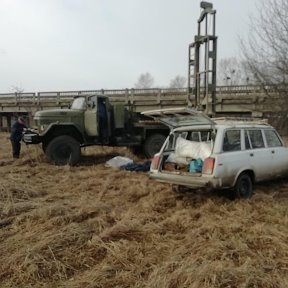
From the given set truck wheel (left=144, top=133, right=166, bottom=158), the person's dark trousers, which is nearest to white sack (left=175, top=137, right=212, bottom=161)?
truck wheel (left=144, top=133, right=166, bottom=158)

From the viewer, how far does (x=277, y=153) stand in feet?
28.3

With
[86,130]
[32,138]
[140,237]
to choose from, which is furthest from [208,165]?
[32,138]

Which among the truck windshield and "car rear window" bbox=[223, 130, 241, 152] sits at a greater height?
the truck windshield

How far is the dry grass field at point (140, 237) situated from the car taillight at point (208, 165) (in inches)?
24.1

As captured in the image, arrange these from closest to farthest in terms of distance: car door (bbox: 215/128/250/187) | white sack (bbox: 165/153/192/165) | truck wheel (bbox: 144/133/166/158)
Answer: car door (bbox: 215/128/250/187) → white sack (bbox: 165/153/192/165) → truck wheel (bbox: 144/133/166/158)

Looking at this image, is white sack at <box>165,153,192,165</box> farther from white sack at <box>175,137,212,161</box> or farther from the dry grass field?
the dry grass field

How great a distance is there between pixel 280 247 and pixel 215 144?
2.67 m

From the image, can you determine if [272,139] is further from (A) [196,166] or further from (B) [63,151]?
(B) [63,151]

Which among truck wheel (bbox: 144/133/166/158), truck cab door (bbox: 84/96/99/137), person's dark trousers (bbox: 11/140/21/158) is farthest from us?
truck wheel (bbox: 144/133/166/158)

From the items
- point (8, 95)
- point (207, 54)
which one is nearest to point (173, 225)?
point (207, 54)

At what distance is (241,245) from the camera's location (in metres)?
4.92

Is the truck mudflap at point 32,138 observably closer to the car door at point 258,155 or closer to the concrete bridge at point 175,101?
the concrete bridge at point 175,101

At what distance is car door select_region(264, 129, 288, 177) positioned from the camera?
27.9ft

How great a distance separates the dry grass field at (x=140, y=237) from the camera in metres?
4.16
